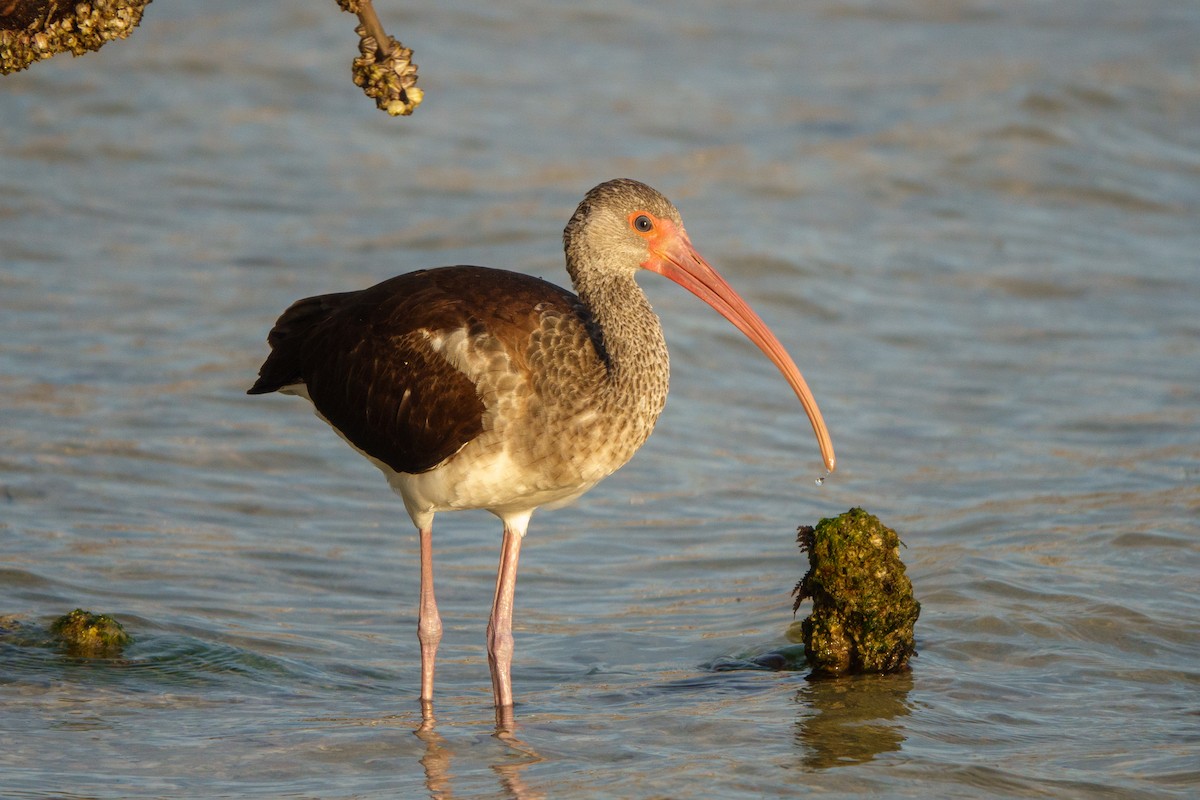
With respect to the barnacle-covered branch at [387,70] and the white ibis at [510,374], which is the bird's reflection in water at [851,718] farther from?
the barnacle-covered branch at [387,70]

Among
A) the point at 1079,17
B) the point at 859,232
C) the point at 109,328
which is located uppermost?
the point at 1079,17

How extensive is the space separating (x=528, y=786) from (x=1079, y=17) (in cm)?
2026

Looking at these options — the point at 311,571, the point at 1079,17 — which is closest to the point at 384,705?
the point at 311,571

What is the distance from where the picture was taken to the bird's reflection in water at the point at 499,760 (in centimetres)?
671

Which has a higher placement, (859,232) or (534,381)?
(859,232)

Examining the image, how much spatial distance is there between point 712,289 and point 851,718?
7.10ft

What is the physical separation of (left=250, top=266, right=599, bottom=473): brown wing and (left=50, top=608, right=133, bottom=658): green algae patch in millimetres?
1513

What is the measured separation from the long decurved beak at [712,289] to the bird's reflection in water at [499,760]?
1998 millimetres

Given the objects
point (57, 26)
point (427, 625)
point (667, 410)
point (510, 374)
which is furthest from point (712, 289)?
point (667, 410)

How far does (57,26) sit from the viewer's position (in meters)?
6.36

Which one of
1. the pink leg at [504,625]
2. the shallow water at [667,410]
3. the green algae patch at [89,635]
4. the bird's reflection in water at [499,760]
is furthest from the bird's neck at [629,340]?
the green algae patch at [89,635]

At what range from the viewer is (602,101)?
21000mm

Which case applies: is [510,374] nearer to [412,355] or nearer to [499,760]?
[412,355]

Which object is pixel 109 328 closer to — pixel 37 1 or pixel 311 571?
pixel 311 571
